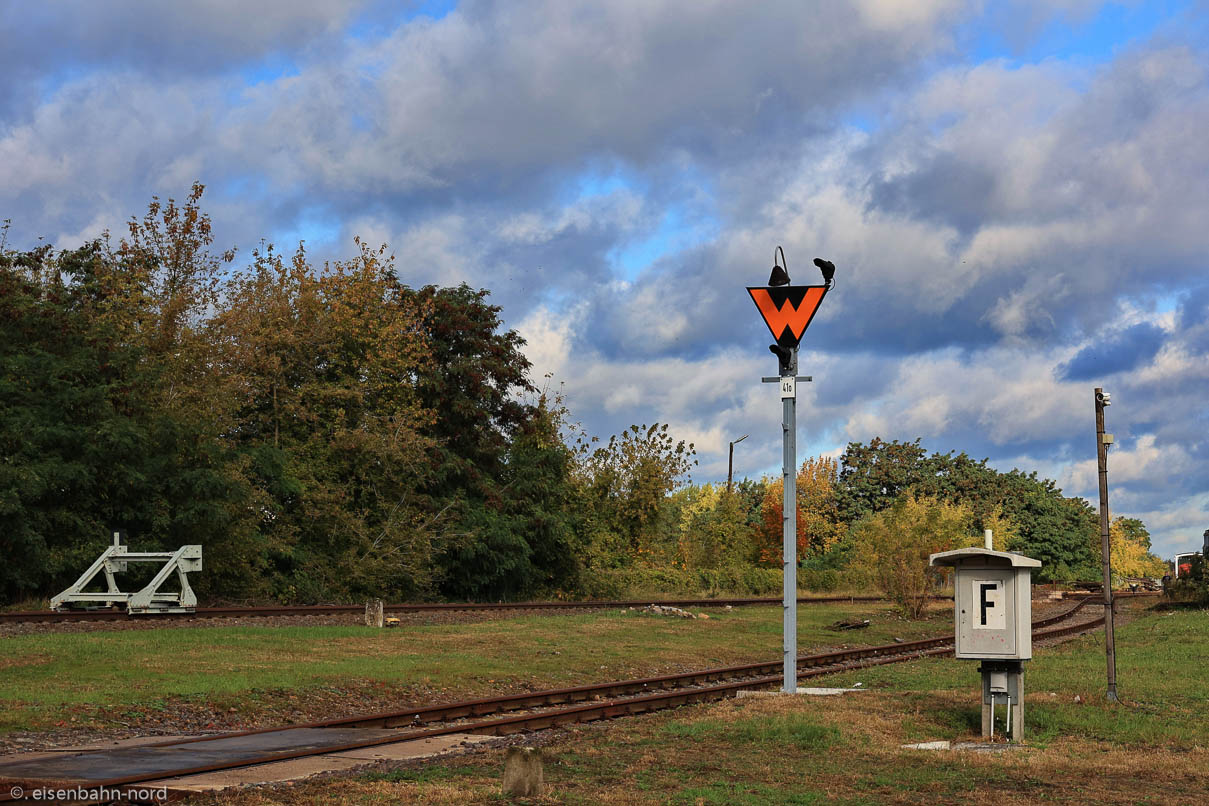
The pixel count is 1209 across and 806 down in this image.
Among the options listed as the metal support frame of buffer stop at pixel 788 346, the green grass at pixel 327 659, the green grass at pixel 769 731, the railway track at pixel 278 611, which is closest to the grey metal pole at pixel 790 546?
the metal support frame of buffer stop at pixel 788 346

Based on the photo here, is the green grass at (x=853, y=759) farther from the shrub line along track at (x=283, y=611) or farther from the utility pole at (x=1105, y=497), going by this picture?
the shrub line along track at (x=283, y=611)

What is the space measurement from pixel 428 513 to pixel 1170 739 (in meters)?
33.5

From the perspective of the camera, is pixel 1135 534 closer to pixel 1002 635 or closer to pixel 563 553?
pixel 563 553

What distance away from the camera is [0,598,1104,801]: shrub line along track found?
1055 cm

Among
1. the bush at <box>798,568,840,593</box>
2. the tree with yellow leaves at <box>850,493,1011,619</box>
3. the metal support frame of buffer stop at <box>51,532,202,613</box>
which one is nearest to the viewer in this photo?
the metal support frame of buffer stop at <box>51,532,202,613</box>

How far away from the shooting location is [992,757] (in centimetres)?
1191

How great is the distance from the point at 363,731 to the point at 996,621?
7.71 meters

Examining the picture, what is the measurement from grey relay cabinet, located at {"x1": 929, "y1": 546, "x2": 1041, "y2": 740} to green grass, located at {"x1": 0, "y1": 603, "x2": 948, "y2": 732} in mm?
8581

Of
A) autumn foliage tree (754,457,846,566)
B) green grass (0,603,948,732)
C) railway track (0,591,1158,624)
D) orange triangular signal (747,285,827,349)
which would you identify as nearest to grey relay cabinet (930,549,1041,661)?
orange triangular signal (747,285,827,349)

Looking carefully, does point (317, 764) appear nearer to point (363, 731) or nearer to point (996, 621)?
point (363, 731)

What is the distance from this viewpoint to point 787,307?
1761 cm

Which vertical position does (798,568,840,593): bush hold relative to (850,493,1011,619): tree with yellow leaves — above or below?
below

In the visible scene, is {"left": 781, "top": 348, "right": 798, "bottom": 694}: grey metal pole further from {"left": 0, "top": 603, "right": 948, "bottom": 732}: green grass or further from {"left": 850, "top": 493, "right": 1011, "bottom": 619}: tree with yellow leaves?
{"left": 850, "top": 493, "right": 1011, "bottom": 619}: tree with yellow leaves

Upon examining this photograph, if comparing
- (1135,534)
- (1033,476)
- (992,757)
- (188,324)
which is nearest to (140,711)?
(992,757)
